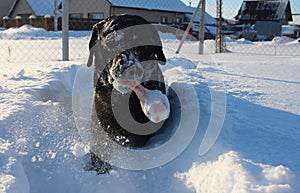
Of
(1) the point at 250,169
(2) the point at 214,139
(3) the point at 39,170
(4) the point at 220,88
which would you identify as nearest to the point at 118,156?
(3) the point at 39,170

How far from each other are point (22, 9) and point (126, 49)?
31.7 meters

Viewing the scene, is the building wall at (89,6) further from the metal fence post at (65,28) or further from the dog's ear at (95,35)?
the dog's ear at (95,35)

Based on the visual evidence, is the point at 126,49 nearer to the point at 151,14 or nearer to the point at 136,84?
the point at 136,84

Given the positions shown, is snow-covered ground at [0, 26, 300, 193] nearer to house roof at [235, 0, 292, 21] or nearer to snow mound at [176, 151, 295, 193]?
snow mound at [176, 151, 295, 193]

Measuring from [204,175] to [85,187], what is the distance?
84 centimetres

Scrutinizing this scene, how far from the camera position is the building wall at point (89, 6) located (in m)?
22.7

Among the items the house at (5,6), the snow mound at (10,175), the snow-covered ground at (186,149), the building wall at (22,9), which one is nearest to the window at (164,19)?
the building wall at (22,9)

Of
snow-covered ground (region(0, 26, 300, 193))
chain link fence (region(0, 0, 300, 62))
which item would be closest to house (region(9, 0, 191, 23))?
chain link fence (region(0, 0, 300, 62))

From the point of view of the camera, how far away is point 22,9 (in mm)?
30906

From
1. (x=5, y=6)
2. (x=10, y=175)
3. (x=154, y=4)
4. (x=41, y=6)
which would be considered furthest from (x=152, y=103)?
(x=5, y=6)

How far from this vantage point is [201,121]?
106 inches

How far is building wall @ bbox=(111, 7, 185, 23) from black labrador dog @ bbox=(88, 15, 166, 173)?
60.3 ft

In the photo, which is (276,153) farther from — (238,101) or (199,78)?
(199,78)

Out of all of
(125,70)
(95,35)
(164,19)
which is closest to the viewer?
(125,70)
